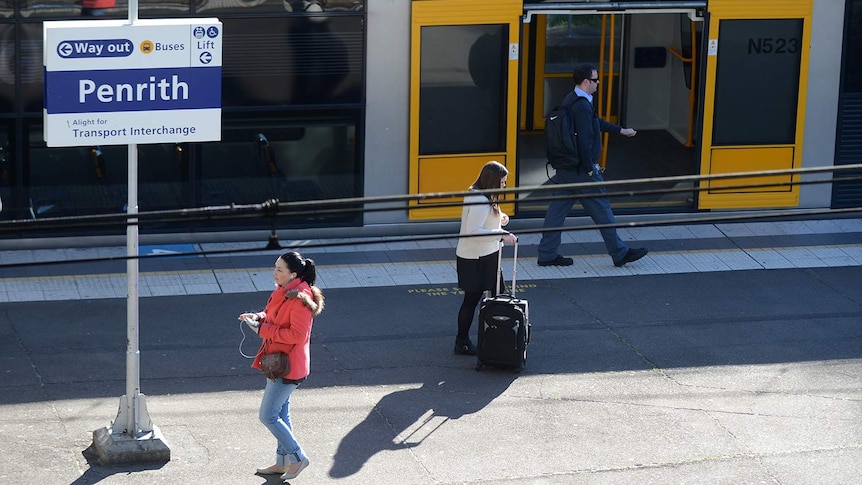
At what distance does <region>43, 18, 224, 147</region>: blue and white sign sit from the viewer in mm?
7578

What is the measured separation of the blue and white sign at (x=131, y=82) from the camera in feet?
24.9

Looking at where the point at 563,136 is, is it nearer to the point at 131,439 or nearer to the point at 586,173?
the point at 586,173

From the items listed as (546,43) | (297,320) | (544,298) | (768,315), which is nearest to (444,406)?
(297,320)

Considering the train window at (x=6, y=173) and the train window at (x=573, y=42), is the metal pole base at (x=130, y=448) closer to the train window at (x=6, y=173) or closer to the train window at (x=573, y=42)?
the train window at (x=6, y=173)

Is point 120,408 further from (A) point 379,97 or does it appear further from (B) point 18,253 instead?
(A) point 379,97

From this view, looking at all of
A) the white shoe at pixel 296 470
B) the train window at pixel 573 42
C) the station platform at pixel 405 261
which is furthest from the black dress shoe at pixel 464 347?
the train window at pixel 573 42

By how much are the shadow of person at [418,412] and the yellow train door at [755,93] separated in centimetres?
492

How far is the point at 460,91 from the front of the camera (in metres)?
13.1

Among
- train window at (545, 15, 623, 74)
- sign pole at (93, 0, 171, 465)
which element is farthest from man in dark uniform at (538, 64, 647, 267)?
sign pole at (93, 0, 171, 465)

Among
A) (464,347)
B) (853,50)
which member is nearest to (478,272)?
(464,347)

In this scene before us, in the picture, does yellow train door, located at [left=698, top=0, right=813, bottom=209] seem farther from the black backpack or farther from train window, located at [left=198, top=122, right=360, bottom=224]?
train window, located at [left=198, top=122, right=360, bottom=224]

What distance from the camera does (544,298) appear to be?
456 inches

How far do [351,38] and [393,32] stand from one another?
414mm

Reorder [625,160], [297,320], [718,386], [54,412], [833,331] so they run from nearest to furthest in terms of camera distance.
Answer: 1. [297,320]
2. [54,412]
3. [718,386]
4. [833,331]
5. [625,160]
